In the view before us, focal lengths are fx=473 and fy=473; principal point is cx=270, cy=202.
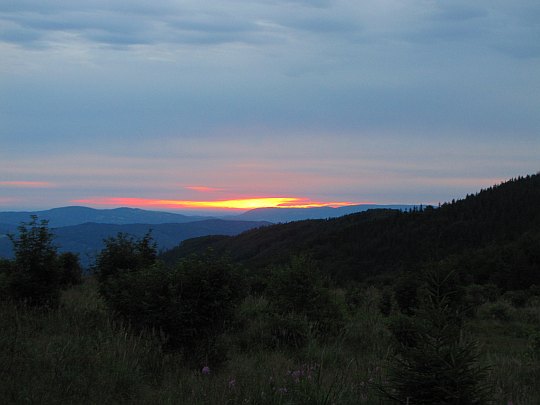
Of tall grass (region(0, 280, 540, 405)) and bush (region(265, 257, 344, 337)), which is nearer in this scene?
tall grass (region(0, 280, 540, 405))

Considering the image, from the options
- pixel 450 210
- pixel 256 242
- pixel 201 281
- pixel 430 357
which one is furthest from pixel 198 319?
pixel 256 242

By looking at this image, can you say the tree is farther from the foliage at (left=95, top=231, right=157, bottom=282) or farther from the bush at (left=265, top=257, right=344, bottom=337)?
the bush at (left=265, top=257, right=344, bottom=337)

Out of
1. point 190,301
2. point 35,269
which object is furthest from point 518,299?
point 35,269

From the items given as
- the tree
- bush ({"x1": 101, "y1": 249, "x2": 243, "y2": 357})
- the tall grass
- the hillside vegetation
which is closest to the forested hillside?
the hillside vegetation

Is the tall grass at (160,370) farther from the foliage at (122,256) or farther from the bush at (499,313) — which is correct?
Answer: the bush at (499,313)

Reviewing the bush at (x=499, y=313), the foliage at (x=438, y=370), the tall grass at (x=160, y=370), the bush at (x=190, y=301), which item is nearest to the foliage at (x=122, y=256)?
the tall grass at (x=160, y=370)

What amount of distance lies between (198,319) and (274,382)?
6.36ft

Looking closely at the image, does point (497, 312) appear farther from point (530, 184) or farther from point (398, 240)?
point (530, 184)

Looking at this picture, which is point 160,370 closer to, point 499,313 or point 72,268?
point 72,268

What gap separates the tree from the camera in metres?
8.47

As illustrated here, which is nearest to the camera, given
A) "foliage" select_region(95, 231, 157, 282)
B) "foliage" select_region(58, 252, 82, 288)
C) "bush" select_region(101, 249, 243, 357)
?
"bush" select_region(101, 249, 243, 357)

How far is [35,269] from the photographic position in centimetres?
860

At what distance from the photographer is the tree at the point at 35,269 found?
8.47m

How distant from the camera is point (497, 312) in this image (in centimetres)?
1468
